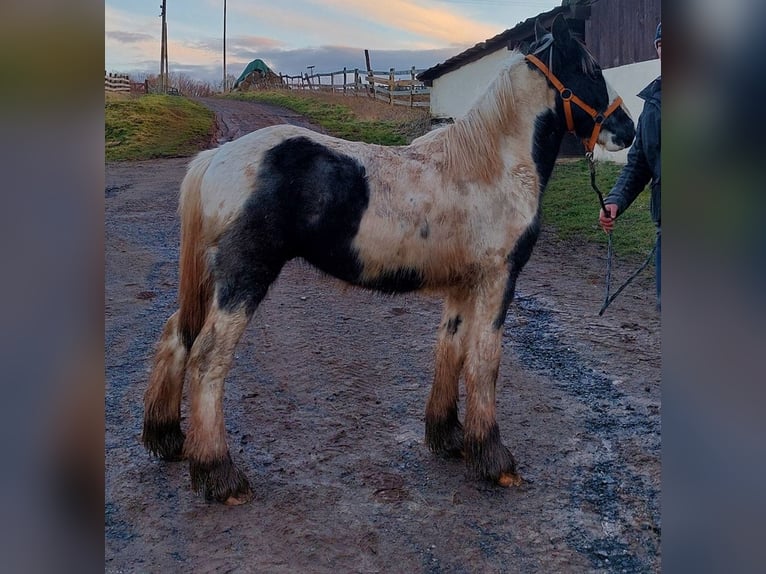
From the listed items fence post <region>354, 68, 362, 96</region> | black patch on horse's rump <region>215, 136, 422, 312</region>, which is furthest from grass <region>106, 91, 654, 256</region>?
fence post <region>354, 68, 362, 96</region>

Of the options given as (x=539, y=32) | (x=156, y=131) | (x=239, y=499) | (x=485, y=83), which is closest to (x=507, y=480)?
(x=239, y=499)

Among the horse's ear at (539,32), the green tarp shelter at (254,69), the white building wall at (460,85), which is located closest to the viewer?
the horse's ear at (539,32)

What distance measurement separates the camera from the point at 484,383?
2.86 meters

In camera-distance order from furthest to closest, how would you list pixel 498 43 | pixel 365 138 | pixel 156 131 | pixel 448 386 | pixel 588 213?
pixel 498 43 → pixel 365 138 → pixel 156 131 → pixel 588 213 → pixel 448 386

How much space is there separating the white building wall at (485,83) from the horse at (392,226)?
40 cm

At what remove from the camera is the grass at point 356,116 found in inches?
559

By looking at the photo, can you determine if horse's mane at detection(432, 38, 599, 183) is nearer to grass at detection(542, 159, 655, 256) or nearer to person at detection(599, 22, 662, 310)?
person at detection(599, 22, 662, 310)

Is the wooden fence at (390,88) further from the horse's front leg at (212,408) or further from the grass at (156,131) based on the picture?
the horse's front leg at (212,408)

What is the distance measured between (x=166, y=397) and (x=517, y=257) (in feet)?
5.85

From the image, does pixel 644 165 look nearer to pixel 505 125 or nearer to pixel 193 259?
pixel 505 125

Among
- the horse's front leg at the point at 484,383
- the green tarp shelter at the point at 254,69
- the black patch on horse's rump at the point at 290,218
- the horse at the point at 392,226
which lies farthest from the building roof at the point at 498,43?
the green tarp shelter at the point at 254,69

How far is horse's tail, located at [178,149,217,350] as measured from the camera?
262 cm

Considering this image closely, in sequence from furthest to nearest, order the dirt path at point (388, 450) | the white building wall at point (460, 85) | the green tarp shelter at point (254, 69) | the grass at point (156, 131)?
1. the green tarp shelter at point (254, 69)
2. the white building wall at point (460, 85)
3. the grass at point (156, 131)
4. the dirt path at point (388, 450)
